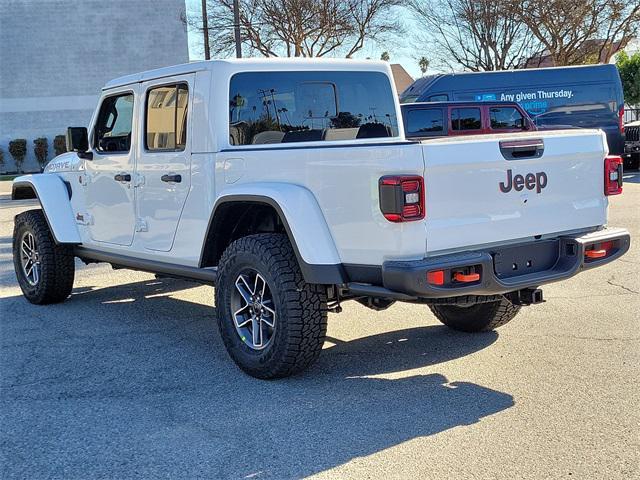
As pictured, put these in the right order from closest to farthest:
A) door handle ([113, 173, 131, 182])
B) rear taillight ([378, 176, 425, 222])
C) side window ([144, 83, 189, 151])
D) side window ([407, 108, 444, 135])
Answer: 1. rear taillight ([378, 176, 425, 222])
2. side window ([144, 83, 189, 151])
3. door handle ([113, 173, 131, 182])
4. side window ([407, 108, 444, 135])

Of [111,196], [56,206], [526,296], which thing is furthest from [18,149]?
[526,296]

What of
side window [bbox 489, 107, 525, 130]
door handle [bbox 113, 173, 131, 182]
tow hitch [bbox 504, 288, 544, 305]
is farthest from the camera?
side window [bbox 489, 107, 525, 130]

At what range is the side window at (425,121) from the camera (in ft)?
47.7

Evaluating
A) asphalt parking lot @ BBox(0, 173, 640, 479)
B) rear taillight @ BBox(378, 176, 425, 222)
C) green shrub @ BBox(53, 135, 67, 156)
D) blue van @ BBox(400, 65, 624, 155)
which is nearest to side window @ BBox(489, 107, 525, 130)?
blue van @ BBox(400, 65, 624, 155)

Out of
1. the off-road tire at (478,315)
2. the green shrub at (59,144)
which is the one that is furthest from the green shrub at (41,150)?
the off-road tire at (478,315)

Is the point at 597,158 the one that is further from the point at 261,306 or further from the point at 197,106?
the point at 197,106

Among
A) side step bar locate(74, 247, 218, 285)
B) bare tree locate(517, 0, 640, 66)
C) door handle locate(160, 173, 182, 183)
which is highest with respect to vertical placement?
bare tree locate(517, 0, 640, 66)

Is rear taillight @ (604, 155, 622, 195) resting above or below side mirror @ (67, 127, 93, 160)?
below

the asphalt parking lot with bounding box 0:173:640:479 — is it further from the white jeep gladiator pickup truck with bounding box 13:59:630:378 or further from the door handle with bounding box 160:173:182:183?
the door handle with bounding box 160:173:182:183

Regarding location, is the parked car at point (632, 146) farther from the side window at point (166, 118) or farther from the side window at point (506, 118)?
the side window at point (166, 118)

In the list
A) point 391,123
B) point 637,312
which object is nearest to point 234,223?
point 391,123

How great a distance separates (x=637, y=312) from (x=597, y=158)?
1886 mm

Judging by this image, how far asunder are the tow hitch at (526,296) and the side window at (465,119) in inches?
406

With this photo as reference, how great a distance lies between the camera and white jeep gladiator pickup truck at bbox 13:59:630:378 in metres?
4.22
